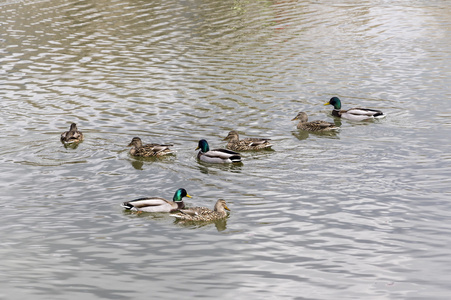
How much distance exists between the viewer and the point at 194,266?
42.9 feet

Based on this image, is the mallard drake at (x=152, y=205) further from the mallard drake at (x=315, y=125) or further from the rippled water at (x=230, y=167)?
the mallard drake at (x=315, y=125)

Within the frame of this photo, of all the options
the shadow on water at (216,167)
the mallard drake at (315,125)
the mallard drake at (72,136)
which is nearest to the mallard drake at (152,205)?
the shadow on water at (216,167)

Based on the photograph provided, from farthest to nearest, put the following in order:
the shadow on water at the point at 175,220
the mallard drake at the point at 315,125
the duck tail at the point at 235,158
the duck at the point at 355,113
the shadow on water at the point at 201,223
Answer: the duck at the point at 355,113 → the mallard drake at the point at 315,125 → the duck tail at the point at 235,158 → the shadow on water at the point at 175,220 → the shadow on water at the point at 201,223

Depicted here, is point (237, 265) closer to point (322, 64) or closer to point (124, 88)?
point (124, 88)

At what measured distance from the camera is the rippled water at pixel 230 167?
1283 cm

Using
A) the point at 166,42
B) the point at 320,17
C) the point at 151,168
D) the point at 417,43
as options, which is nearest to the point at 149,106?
the point at 151,168

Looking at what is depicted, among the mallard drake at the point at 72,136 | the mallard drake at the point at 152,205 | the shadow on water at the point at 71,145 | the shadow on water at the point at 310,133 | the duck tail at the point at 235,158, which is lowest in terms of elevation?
the shadow on water at the point at 310,133

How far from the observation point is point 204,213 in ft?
50.2

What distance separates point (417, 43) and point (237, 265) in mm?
23933

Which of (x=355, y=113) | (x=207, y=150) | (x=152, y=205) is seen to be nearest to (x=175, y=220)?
(x=152, y=205)

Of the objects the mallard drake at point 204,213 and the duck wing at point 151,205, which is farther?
the duck wing at point 151,205

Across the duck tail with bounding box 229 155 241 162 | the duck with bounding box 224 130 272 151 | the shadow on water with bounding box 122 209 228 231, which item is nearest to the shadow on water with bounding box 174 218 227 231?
the shadow on water with bounding box 122 209 228 231

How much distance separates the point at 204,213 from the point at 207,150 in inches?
181

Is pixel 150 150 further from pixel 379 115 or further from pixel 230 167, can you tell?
pixel 379 115
